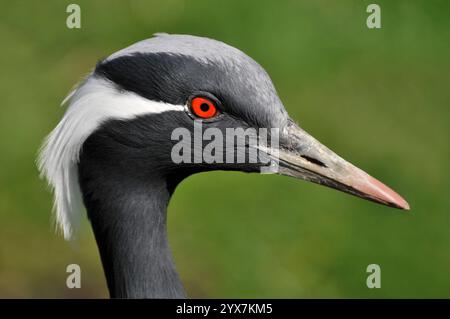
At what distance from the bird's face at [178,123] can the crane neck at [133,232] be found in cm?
9

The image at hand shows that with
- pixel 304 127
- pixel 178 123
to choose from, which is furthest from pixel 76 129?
pixel 304 127

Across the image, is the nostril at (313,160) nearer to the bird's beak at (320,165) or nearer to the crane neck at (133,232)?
the bird's beak at (320,165)

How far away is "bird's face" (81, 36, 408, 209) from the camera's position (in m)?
4.71

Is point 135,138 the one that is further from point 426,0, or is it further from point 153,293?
point 426,0

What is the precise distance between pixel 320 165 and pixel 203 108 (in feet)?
2.41

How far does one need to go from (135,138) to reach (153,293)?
877 millimetres

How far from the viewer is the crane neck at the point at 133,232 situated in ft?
16.1

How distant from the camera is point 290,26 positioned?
10148 mm

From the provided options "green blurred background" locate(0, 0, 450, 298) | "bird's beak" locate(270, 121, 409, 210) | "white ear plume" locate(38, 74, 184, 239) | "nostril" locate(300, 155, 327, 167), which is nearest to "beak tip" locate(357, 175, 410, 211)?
"bird's beak" locate(270, 121, 409, 210)

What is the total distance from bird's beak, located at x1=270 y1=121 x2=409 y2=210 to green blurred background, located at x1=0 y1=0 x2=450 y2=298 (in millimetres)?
3542

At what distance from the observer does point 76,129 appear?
486 centimetres
